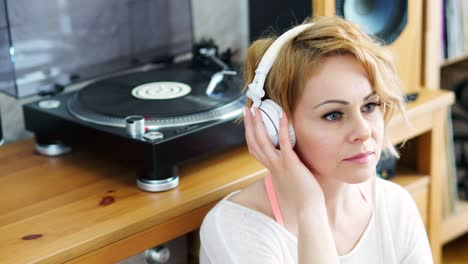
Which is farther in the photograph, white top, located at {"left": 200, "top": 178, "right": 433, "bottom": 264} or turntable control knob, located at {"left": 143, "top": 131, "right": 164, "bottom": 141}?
turntable control knob, located at {"left": 143, "top": 131, "right": 164, "bottom": 141}

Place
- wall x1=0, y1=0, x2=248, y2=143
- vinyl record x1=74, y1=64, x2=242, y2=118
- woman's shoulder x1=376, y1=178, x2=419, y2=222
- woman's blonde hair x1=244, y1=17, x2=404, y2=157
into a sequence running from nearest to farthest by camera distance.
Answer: woman's blonde hair x1=244, y1=17, x2=404, y2=157, woman's shoulder x1=376, y1=178, x2=419, y2=222, vinyl record x1=74, y1=64, x2=242, y2=118, wall x1=0, y1=0, x2=248, y2=143

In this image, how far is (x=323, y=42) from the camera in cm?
122

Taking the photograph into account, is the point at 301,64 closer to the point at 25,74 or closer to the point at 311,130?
the point at 311,130

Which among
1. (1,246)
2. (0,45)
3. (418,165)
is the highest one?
(0,45)

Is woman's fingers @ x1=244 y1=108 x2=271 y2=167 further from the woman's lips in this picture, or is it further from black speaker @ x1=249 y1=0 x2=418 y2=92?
black speaker @ x1=249 y1=0 x2=418 y2=92

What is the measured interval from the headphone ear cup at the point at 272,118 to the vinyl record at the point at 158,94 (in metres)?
0.29

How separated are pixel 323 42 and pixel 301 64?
0.05 m

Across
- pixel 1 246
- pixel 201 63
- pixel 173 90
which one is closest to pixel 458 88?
pixel 201 63

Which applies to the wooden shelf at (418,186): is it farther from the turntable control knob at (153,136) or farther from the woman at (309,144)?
the turntable control knob at (153,136)

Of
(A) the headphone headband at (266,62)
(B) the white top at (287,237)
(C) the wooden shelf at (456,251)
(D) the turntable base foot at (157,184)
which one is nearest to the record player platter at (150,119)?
(D) the turntable base foot at (157,184)

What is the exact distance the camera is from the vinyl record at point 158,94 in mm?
1548

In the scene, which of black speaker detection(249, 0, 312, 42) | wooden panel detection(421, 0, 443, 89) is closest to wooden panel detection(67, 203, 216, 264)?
black speaker detection(249, 0, 312, 42)

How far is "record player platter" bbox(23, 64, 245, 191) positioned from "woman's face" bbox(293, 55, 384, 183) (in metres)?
0.28

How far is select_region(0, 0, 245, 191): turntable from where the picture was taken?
1477 millimetres
